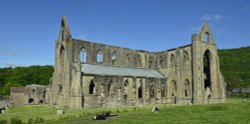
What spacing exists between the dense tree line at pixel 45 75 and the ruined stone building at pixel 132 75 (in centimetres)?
5406

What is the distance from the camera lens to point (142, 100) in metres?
41.8

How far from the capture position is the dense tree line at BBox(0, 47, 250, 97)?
95.6 metres

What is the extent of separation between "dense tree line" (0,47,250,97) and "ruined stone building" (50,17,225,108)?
54.1 meters

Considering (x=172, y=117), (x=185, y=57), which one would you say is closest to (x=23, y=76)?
(x=185, y=57)

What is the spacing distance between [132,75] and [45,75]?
7306 centimetres

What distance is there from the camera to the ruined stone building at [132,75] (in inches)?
1410

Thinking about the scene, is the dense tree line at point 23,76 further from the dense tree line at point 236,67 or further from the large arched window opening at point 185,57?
the dense tree line at point 236,67

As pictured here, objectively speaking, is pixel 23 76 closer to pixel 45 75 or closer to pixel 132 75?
pixel 45 75

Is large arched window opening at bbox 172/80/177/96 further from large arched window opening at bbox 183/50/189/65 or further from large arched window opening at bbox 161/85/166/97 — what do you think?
large arched window opening at bbox 183/50/189/65

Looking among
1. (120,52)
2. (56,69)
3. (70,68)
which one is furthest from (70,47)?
(120,52)

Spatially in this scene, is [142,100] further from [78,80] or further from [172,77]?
[78,80]

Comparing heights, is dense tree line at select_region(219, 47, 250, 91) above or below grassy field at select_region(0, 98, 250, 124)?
above

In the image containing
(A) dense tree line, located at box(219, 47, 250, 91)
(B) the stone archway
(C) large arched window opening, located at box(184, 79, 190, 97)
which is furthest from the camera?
(A) dense tree line, located at box(219, 47, 250, 91)

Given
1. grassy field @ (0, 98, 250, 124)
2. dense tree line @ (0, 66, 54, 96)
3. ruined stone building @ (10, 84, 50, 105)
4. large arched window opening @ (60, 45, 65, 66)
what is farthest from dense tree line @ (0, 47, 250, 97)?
grassy field @ (0, 98, 250, 124)
